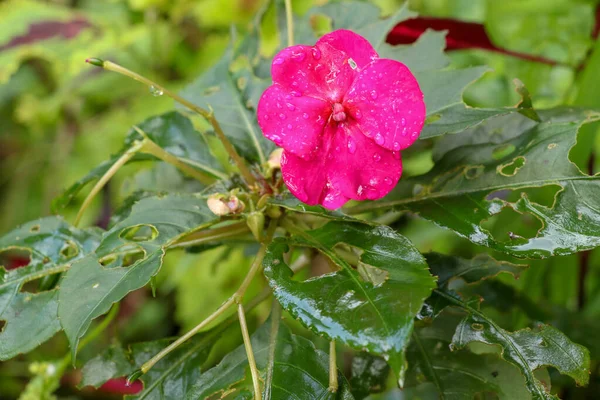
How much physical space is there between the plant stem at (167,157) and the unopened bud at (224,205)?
130 millimetres

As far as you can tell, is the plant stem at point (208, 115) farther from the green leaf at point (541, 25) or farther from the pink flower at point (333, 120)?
the green leaf at point (541, 25)

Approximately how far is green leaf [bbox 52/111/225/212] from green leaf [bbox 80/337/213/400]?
274 mm

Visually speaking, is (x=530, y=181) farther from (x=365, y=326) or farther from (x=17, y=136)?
(x=17, y=136)

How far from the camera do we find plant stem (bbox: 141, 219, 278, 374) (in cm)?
70

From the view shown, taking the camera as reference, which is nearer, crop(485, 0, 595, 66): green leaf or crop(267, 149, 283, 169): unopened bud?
crop(267, 149, 283, 169): unopened bud

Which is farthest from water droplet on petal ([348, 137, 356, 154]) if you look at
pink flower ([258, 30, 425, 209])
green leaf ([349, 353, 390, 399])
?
green leaf ([349, 353, 390, 399])

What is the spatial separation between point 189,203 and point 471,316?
43cm

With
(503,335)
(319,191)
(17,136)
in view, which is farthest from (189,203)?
(17,136)

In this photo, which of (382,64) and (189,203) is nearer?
(382,64)

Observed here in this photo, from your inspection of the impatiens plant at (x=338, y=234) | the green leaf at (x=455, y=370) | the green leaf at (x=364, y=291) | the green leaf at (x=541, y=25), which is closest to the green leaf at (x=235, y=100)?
the impatiens plant at (x=338, y=234)

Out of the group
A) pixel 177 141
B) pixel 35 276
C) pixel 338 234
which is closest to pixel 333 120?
pixel 338 234

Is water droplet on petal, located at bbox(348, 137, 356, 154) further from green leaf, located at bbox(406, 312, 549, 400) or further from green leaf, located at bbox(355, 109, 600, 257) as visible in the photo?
green leaf, located at bbox(406, 312, 549, 400)

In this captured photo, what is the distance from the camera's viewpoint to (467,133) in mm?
952

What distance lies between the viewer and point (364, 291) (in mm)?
606
